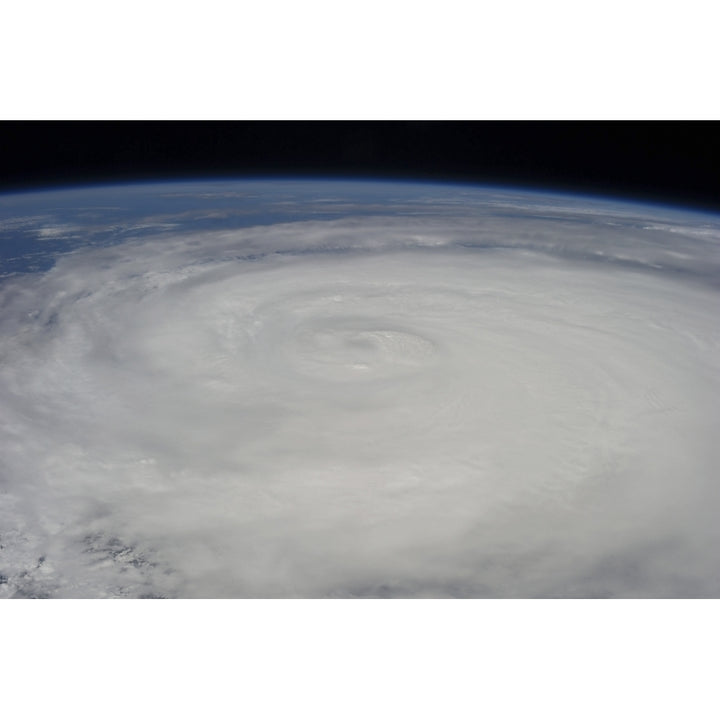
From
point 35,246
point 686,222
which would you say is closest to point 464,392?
point 35,246

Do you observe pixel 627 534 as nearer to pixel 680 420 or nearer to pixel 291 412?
pixel 680 420

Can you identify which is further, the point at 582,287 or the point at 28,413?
the point at 582,287

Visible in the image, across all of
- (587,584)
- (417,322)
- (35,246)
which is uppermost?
(35,246)

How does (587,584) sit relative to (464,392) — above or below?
below

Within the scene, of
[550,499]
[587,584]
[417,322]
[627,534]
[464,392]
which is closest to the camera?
[587,584]

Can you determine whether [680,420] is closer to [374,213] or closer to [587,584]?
[587,584]

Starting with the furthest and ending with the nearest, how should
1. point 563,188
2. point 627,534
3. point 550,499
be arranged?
point 563,188
point 550,499
point 627,534

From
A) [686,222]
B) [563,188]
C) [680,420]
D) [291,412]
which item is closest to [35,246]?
[291,412]

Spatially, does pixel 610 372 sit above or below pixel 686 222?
below

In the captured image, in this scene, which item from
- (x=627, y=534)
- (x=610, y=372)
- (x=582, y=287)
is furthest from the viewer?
(x=582, y=287)
